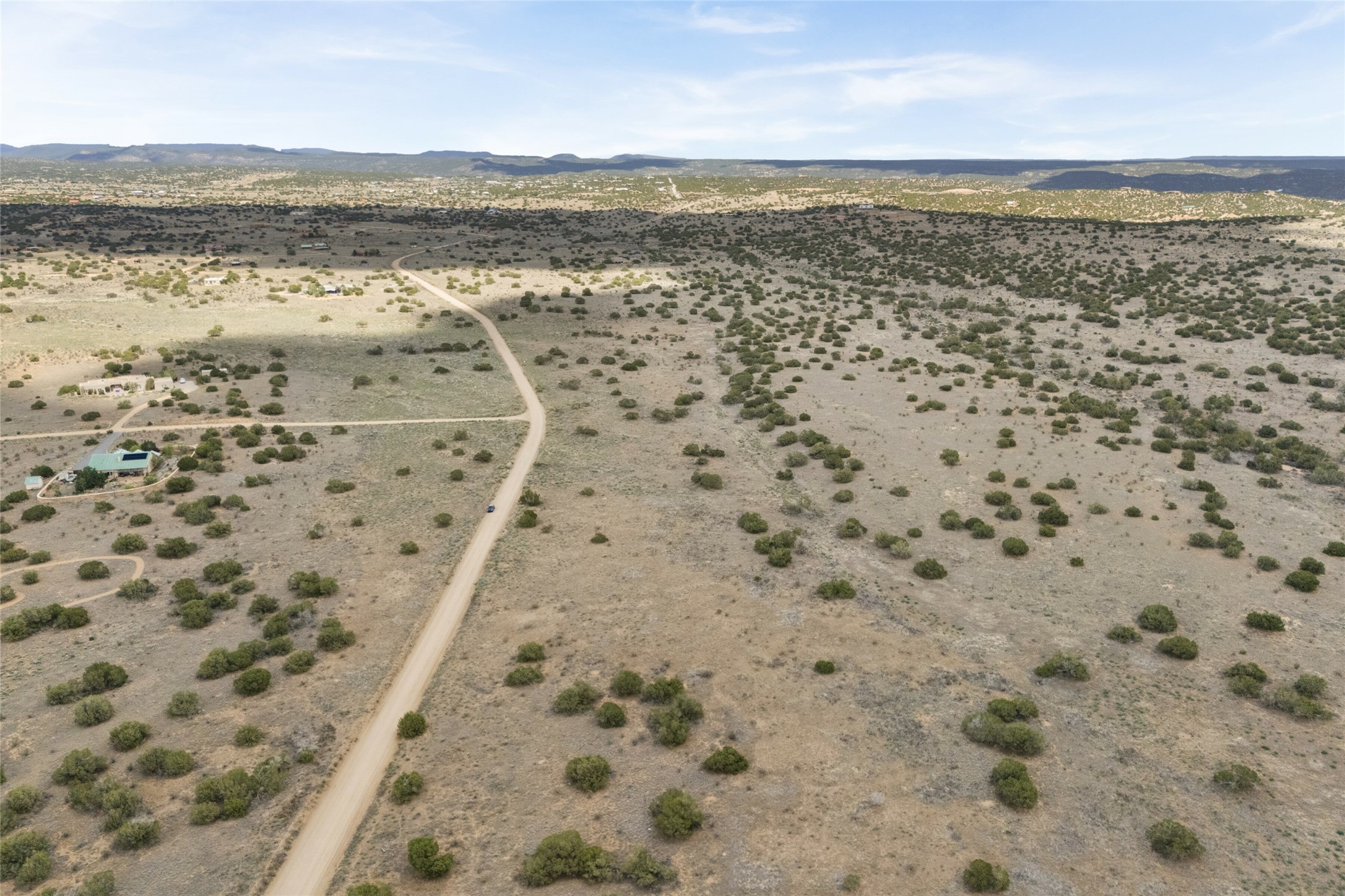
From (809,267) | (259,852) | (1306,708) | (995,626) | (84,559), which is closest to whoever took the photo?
(259,852)

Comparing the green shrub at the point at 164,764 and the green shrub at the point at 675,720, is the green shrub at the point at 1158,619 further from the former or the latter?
the green shrub at the point at 164,764

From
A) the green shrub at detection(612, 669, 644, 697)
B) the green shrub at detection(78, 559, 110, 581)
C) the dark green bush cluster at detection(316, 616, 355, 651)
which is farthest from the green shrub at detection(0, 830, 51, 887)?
the green shrub at detection(612, 669, 644, 697)

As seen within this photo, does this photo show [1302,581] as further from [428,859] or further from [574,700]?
[428,859]

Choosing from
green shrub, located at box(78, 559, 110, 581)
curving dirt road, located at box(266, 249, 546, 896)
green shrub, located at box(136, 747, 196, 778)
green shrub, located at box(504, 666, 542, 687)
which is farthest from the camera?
green shrub, located at box(78, 559, 110, 581)

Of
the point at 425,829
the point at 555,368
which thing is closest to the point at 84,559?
the point at 425,829

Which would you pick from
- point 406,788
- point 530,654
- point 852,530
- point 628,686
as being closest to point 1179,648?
point 852,530

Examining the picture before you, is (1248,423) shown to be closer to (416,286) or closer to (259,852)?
(259,852)

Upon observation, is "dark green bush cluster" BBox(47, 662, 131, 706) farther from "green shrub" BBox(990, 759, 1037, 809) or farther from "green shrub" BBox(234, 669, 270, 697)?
"green shrub" BBox(990, 759, 1037, 809)
